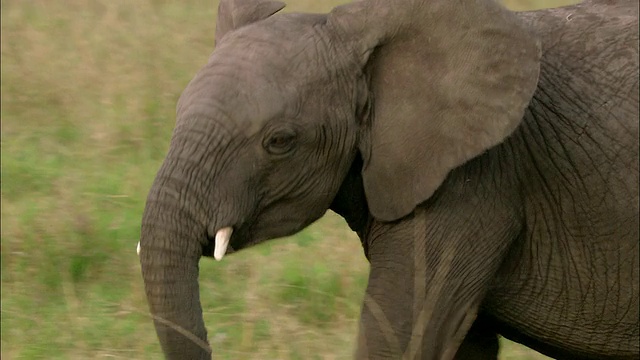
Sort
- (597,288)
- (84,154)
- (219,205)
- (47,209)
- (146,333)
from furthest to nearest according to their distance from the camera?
(84,154)
(47,209)
(146,333)
(597,288)
(219,205)

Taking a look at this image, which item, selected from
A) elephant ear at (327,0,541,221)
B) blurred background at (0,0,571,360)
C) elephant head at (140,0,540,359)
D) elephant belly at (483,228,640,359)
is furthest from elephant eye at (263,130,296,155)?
blurred background at (0,0,571,360)

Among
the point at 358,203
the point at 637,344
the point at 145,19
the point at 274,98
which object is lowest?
the point at 145,19

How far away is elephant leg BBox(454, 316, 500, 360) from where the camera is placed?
5012 millimetres

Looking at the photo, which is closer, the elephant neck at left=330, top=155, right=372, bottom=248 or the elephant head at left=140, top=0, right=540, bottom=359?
the elephant head at left=140, top=0, right=540, bottom=359

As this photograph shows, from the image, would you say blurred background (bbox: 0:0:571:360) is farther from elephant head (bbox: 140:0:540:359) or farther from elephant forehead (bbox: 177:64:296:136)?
elephant forehead (bbox: 177:64:296:136)

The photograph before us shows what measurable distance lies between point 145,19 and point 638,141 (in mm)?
5266

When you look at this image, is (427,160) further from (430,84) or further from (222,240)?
(222,240)

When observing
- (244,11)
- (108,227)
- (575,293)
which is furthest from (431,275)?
(108,227)

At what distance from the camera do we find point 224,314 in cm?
596

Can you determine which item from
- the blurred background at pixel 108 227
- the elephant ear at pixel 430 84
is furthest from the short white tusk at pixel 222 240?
the blurred background at pixel 108 227

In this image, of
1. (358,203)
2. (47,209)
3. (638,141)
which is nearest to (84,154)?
(47,209)

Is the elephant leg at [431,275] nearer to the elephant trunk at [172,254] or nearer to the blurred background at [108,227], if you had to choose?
the elephant trunk at [172,254]

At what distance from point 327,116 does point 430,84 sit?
321 mm

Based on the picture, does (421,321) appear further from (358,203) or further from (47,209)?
(47,209)
